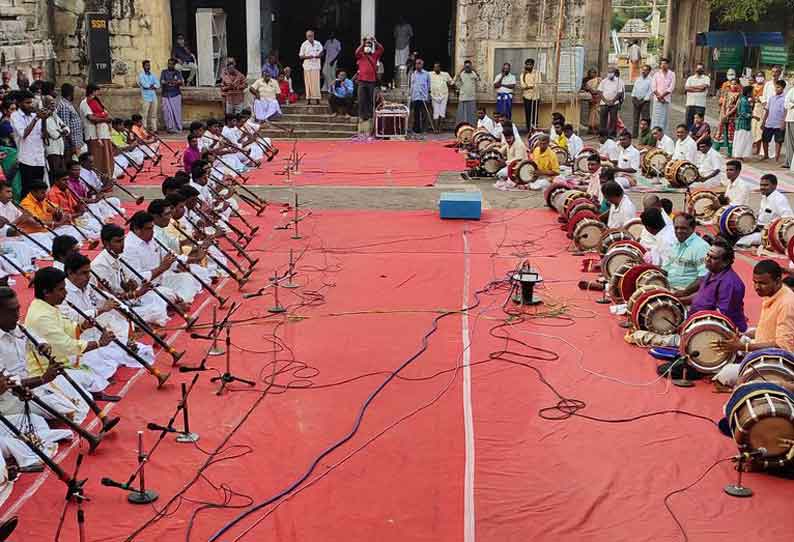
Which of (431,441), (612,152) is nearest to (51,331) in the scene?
(431,441)

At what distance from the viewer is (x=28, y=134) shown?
13.9m

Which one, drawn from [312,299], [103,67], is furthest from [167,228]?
[103,67]

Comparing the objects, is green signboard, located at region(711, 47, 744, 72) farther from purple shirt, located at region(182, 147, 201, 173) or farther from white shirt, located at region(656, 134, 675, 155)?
purple shirt, located at region(182, 147, 201, 173)

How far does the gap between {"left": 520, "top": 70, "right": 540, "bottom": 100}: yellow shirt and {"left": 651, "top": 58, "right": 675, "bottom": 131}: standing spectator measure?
9.08 feet

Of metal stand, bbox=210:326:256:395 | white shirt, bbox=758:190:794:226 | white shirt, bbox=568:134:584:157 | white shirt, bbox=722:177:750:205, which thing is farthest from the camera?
white shirt, bbox=568:134:584:157

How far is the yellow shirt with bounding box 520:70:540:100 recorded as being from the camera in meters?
23.7

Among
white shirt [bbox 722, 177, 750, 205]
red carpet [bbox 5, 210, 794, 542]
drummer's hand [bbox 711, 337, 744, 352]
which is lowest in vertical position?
red carpet [bbox 5, 210, 794, 542]

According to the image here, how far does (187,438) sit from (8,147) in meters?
8.52

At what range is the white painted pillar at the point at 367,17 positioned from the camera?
24.8 metres

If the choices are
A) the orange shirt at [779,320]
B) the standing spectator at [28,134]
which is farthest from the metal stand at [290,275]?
the orange shirt at [779,320]

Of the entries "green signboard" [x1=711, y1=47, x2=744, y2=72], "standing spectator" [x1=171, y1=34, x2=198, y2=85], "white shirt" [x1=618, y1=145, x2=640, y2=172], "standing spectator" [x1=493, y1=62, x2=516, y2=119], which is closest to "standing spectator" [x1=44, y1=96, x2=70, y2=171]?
"white shirt" [x1=618, y1=145, x2=640, y2=172]

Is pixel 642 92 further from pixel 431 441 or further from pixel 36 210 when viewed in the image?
pixel 431 441

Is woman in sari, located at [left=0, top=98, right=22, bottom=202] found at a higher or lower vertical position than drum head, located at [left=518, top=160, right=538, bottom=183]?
higher

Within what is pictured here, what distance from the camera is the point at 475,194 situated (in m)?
14.7
